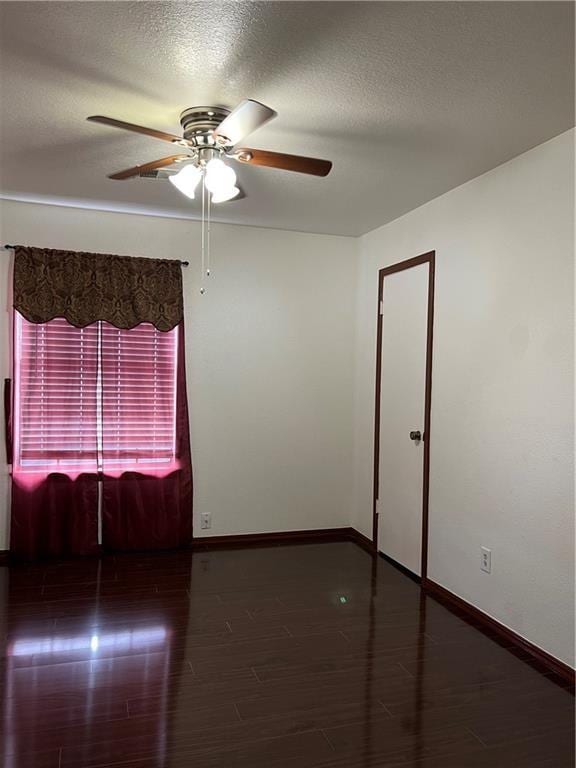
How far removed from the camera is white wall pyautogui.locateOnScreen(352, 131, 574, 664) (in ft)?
9.29

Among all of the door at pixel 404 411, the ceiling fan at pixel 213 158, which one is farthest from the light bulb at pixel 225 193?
the door at pixel 404 411

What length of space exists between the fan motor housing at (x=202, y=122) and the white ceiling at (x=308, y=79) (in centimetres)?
4

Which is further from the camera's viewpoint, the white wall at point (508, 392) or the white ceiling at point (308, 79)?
the white wall at point (508, 392)

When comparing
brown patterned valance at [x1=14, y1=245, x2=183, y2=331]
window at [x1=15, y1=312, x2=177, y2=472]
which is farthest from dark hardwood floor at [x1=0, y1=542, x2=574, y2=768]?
brown patterned valance at [x1=14, y1=245, x2=183, y2=331]

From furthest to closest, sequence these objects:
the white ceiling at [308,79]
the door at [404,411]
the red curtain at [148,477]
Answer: the red curtain at [148,477] < the door at [404,411] < the white ceiling at [308,79]

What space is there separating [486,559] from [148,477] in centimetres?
246

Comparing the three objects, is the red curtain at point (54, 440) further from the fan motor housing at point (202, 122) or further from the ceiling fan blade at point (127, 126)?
the ceiling fan blade at point (127, 126)

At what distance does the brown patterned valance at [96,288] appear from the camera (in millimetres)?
4215

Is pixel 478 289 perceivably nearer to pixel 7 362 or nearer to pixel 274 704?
pixel 274 704

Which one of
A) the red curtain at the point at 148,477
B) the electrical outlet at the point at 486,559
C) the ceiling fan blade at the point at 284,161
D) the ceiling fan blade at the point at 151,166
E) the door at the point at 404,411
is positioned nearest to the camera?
the ceiling fan blade at the point at 284,161

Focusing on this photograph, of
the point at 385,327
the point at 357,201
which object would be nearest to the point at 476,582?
the point at 385,327

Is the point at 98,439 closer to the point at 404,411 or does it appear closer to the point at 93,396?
the point at 93,396

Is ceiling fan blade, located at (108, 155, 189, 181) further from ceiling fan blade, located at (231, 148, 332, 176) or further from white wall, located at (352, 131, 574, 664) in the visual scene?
white wall, located at (352, 131, 574, 664)

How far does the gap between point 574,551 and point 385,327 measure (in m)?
2.26
